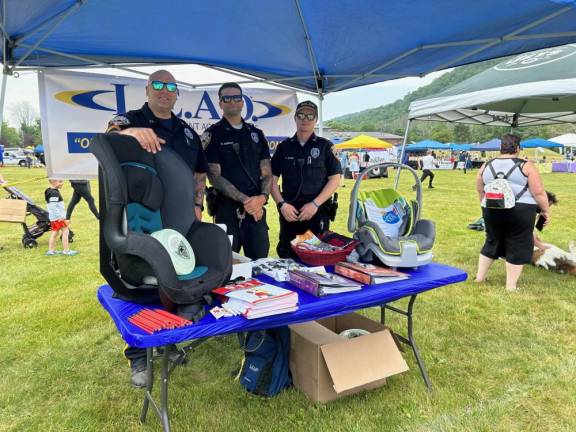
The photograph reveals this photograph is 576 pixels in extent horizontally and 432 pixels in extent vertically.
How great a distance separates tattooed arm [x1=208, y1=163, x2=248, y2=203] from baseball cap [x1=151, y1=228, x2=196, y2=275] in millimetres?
1107

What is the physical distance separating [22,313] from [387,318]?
3.52 meters

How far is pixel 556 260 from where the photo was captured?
200 inches

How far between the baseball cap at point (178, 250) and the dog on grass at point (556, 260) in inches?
195

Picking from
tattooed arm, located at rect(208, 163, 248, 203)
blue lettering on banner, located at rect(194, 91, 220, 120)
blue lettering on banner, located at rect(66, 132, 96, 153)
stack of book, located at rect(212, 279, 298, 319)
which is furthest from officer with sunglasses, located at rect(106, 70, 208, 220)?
blue lettering on banner, located at rect(194, 91, 220, 120)

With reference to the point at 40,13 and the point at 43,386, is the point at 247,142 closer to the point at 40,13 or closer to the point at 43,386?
the point at 40,13

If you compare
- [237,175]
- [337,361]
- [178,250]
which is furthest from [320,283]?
[237,175]

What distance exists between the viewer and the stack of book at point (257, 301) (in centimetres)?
181

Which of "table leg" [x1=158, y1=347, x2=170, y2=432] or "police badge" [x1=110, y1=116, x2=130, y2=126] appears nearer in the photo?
"table leg" [x1=158, y1=347, x2=170, y2=432]

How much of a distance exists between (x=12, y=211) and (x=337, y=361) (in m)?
6.55

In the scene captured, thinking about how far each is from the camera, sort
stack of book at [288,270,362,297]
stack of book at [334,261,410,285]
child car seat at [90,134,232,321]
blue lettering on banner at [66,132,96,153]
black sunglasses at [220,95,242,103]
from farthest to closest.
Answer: blue lettering on banner at [66,132,96,153]
black sunglasses at [220,95,242,103]
stack of book at [334,261,410,285]
stack of book at [288,270,362,297]
child car seat at [90,134,232,321]

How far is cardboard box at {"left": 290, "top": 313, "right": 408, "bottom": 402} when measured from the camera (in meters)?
2.34

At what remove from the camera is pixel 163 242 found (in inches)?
73.1

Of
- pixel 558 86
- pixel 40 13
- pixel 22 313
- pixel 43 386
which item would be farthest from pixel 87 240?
pixel 558 86

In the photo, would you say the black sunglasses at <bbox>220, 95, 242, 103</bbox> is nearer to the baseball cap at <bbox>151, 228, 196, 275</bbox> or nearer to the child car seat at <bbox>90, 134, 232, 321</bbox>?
the child car seat at <bbox>90, 134, 232, 321</bbox>
